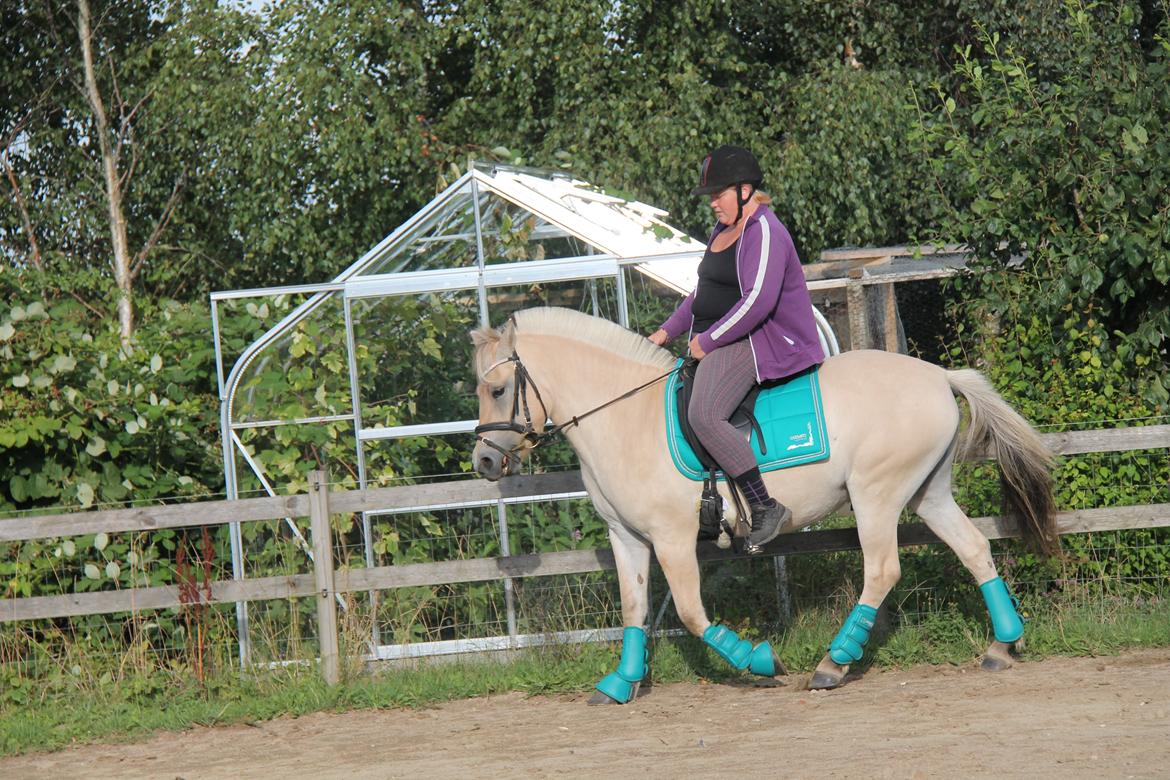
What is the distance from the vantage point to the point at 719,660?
21.9 ft

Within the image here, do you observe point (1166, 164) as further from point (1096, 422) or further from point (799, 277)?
point (799, 277)

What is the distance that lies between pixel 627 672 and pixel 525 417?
139 cm

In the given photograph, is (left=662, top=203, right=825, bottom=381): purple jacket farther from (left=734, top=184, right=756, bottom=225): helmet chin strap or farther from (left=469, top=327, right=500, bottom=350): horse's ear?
(left=469, top=327, right=500, bottom=350): horse's ear

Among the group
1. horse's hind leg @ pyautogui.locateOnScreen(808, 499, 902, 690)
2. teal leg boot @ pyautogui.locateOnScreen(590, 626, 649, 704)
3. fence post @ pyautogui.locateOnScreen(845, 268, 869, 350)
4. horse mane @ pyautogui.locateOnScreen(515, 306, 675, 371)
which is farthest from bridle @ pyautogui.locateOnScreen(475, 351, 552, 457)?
fence post @ pyautogui.locateOnScreen(845, 268, 869, 350)

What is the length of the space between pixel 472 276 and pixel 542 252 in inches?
19.7

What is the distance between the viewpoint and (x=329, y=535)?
687 centimetres

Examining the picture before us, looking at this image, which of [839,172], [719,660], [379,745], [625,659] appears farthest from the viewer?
[839,172]

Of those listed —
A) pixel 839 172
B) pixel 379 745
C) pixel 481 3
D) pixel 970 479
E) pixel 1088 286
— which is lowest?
pixel 379 745

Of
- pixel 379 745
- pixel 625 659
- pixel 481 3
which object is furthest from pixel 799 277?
pixel 481 3

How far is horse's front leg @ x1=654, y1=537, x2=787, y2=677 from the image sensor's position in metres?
5.91

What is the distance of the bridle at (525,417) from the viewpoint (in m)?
5.88

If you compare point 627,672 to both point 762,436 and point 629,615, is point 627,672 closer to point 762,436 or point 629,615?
point 629,615

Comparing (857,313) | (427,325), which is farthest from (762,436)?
(857,313)

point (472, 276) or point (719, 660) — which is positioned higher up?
point (472, 276)
